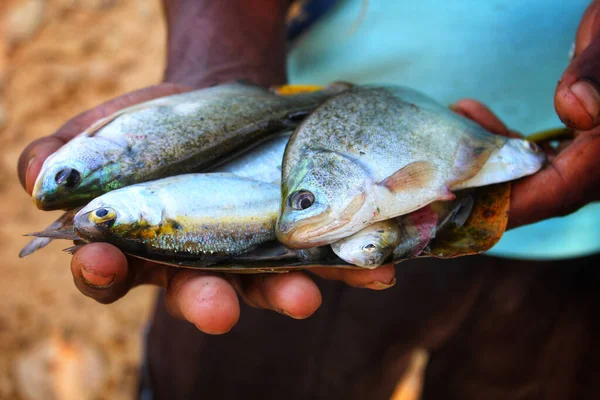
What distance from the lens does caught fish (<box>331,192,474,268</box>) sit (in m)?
1.50

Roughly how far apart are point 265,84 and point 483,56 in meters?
0.91

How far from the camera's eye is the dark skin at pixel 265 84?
144cm

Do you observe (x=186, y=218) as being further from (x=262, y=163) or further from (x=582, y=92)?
(x=582, y=92)

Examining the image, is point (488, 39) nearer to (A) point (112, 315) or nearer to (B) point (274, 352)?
(B) point (274, 352)

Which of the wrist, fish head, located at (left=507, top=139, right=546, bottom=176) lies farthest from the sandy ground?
fish head, located at (left=507, top=139, right=546, bottom=176)

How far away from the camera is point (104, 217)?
4.79ft

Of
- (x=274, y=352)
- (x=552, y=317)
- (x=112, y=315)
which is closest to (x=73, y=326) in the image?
(x=112, y=315)

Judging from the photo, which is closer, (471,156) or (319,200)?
(319,200)

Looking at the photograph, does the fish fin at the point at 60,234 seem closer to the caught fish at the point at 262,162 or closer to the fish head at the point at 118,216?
the fish head at the point at 118,216

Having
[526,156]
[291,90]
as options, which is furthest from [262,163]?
[526,156]

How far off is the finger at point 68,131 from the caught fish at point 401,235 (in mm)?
939

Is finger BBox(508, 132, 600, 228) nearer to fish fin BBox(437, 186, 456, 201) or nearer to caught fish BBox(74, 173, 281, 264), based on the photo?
fish fin BBox(437, 186, 456, 201)

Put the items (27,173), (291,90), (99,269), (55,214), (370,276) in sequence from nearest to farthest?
1. (99,269)
2. (370,276)
3. (27,173)
4. (291,90)
5. (55,214)

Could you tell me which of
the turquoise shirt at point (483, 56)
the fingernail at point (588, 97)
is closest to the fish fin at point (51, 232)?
the turquoise shirt at point (483, 56)
